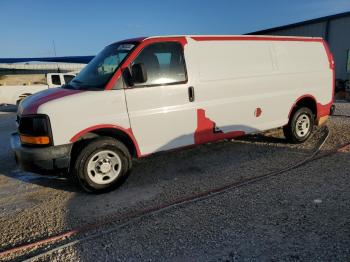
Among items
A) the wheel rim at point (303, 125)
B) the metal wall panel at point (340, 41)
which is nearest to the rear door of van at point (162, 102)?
the wheel rim at point (303, 125)

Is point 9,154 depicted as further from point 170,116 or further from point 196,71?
point 196,71

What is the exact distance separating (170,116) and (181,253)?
7.73ft

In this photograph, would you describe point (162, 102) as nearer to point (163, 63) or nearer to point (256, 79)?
point (163, 63)

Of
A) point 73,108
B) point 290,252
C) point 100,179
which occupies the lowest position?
point 290,252

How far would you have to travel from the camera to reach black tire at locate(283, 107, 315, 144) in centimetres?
655

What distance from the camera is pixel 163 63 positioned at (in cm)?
495

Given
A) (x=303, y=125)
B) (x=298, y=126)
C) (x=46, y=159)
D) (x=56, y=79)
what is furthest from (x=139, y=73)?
(x=56, y=79)

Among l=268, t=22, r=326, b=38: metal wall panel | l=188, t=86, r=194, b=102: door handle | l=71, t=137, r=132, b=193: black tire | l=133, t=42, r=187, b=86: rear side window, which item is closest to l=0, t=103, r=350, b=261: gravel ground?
l=71, t=137, r=132, b=193: black tire

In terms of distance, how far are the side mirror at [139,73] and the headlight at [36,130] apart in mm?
1306

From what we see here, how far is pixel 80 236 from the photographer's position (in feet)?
11.4

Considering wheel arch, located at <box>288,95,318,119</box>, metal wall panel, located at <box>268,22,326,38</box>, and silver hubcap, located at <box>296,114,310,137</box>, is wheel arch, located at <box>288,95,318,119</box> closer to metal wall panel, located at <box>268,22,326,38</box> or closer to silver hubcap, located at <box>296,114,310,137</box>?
silver hubcap, located at <box>296,114,310,137</box>

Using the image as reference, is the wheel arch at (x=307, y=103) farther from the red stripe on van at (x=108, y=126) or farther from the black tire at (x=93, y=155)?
the black tire at (x=93, y=155)

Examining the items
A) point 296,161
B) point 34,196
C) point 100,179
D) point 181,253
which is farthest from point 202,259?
point 296,161

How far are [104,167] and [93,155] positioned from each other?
9.8 inches
